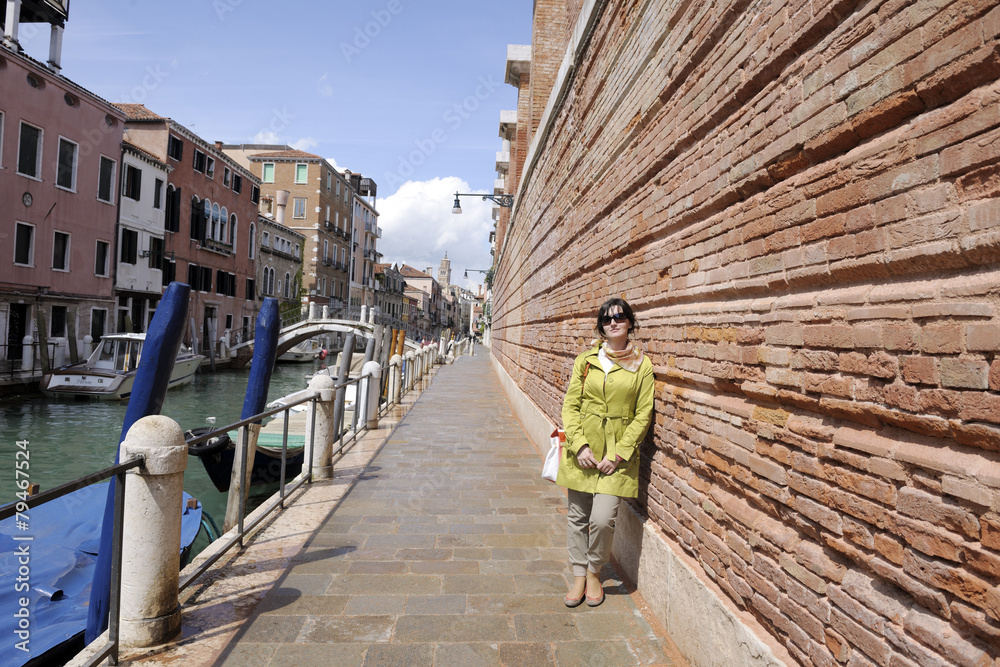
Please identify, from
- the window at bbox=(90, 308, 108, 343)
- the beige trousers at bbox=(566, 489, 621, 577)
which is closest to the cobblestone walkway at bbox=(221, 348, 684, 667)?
the beige trousers at bbox=(566, 489, 621, 577)

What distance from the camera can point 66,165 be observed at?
22578 mm

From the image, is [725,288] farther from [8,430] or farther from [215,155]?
[215,155]

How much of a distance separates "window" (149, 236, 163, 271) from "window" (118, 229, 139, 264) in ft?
3.04

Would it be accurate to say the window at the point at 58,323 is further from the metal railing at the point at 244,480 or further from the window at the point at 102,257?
the metal railing at the point at 244,480

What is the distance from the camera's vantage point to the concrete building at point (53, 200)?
19891 mm

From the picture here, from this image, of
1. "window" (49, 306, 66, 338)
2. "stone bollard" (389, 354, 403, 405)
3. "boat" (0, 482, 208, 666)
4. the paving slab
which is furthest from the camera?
"window" (49, 306, 66, 338)

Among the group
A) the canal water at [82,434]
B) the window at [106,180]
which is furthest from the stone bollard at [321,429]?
the window at [106,180]

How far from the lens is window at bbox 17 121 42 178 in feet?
66.7

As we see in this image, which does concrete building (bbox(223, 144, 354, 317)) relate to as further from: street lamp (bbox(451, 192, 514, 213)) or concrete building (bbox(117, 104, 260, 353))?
street lamp (bbox(451, 192, 514, 213))

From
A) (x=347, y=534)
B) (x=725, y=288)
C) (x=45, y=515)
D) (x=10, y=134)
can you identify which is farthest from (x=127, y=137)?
(x=725, y=288)

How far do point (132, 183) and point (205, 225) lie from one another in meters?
6.22

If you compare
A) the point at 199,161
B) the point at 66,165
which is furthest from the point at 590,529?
the point at 199,161

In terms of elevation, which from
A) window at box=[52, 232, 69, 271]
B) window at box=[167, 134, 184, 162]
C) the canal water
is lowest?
the canal water

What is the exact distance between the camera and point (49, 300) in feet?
71.7
